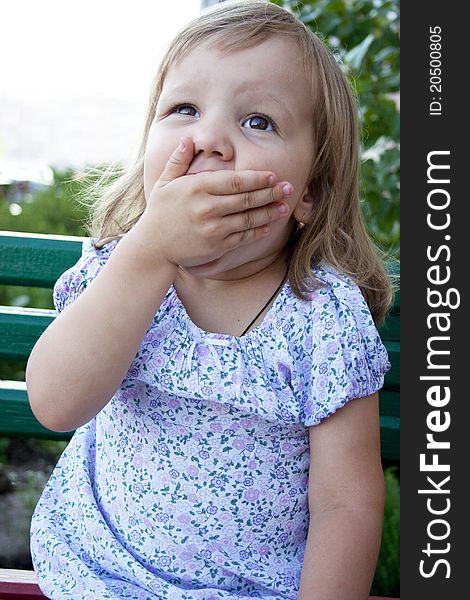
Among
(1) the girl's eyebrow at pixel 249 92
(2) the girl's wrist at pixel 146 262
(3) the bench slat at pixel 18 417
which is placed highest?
(1) the girl's eyebrow at pixel 249 92

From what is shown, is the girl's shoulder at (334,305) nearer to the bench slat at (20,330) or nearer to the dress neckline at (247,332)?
the dress neckline at (247,332)

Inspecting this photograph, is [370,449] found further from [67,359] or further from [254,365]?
[67,359]

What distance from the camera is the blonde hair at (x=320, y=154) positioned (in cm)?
186

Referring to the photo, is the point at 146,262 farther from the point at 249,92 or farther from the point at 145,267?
the point at 249,92

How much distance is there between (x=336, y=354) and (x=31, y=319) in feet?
3.34

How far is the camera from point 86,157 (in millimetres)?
6551

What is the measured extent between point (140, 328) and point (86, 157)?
Answer: 197 inches

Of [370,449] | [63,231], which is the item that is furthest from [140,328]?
[63,231]

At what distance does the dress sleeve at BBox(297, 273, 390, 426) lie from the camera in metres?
1.77

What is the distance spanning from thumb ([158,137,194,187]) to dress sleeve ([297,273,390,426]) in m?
0.37

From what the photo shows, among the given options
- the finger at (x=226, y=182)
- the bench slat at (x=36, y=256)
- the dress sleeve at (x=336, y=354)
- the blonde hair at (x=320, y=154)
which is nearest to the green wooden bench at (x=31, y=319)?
the bench slat at (x=36, y=256)

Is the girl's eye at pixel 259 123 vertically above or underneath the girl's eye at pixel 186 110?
underneath

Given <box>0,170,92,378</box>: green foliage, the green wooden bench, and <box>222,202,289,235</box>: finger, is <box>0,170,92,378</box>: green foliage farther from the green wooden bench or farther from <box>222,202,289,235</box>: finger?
<box>222,202,289,235</box>: finger

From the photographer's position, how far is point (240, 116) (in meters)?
1.77
